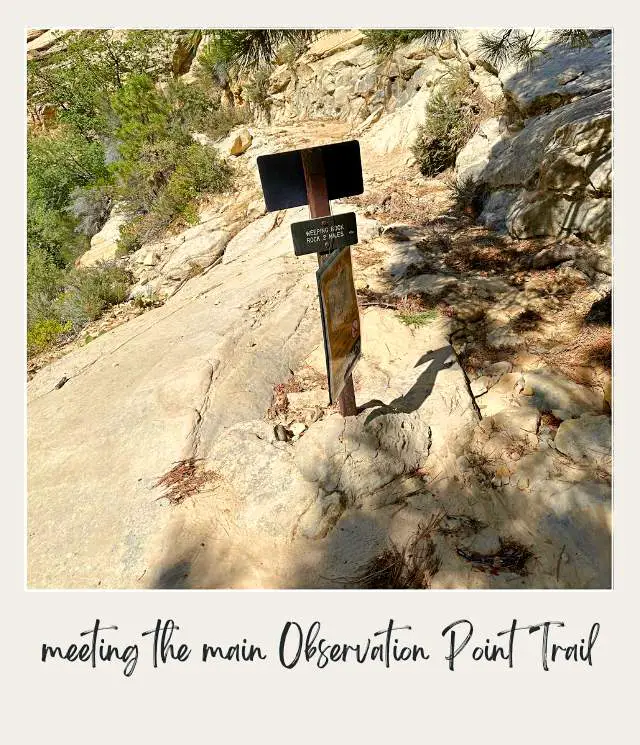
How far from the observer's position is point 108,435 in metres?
5.05

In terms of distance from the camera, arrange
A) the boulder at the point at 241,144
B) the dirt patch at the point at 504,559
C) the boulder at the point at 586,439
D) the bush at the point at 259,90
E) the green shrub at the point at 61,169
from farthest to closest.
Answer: the bush at the point at 259,90 < the green shrub at the point at 61,169 < the boulder at the point at 241,144 < the boulder at the point at 586,439 < the dirt patch at the point at 504,559

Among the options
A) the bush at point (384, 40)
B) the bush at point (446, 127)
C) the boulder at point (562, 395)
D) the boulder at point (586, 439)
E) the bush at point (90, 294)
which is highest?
the bush at point (384, 40)

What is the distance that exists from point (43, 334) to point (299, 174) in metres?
8.42

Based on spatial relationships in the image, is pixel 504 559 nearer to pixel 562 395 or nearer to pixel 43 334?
pixel 562 395

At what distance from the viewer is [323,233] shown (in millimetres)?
3791

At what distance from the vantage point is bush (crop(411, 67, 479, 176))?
41.1 feet

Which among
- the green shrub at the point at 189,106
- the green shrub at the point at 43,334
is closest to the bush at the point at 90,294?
the green shrub at the point at 43,334

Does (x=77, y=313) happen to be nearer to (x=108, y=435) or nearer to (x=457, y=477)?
(x=108, y=435)

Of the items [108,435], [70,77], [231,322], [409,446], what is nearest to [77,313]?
[231,322]

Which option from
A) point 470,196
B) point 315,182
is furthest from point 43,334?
point 470,196

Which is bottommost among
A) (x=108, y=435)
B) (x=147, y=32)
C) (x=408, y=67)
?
(x=108, y=435)

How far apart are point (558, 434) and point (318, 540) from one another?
2516mm

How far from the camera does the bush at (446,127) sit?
12516 mm

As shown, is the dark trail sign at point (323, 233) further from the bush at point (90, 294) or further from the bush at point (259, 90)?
the bush at point (259, 90)
